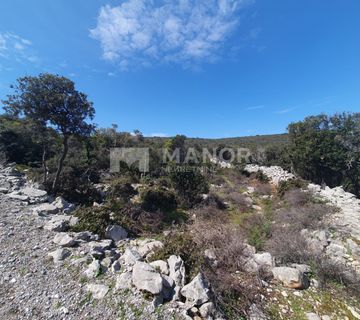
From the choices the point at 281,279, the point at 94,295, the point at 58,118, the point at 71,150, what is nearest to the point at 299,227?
the point at 281,279

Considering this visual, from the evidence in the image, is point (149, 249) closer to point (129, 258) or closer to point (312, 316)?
point (129, 258)

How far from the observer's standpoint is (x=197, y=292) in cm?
339

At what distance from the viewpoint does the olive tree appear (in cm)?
924

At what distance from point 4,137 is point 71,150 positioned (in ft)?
16.1

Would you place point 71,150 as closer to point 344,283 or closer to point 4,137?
point 4,137

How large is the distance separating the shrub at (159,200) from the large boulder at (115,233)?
354 centimetres

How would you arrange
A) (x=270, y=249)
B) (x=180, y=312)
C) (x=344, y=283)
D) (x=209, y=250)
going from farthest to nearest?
(x=270, y=249) → (x=209, y=250) → (x=344, y=283) → (x=180, y=312)

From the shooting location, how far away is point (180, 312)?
3211mm

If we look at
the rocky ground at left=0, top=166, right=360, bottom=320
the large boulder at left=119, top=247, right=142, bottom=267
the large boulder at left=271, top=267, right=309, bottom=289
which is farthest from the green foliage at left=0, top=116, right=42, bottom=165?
the large boulder at left=271, top=267, right=309, bottom=289

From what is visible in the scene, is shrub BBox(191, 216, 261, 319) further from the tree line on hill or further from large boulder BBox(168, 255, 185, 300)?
the tree line on hill

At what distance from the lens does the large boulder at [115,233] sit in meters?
6.17

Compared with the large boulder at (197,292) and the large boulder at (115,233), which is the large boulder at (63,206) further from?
the large boulder at (197,292)

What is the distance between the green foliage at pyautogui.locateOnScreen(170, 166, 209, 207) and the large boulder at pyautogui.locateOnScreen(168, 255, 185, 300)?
7.08 metres
